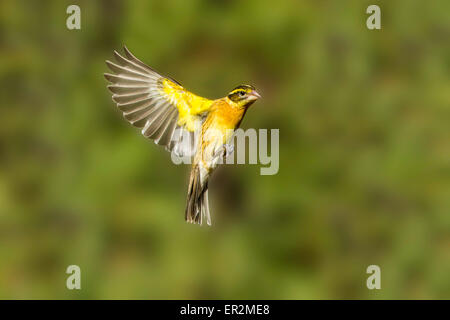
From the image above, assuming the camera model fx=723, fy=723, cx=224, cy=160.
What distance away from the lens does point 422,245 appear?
4.38 m

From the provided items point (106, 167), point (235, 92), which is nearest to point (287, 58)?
point (106, 167)

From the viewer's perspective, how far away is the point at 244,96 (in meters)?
1.43

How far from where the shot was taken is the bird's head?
1.37 metres

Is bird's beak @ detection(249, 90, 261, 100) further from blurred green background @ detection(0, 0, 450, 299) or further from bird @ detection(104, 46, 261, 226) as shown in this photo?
blurred green background @ detection(0, 0, 450, 299)

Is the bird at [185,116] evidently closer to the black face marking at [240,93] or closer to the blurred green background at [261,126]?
the black face marking at [240,93]

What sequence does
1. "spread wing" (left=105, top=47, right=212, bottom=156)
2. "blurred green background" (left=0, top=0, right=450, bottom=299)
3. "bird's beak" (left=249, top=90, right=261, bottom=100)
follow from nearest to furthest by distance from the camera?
"bird's beak" (left=249, top=90, right=261, bottom=100) → "spread wing" (left=105, top=47, right=212, bottom=156) → "blurred green background" (left=0, top=0, right=450, bottom=299)

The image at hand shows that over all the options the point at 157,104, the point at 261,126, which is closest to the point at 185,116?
the point at 157,104

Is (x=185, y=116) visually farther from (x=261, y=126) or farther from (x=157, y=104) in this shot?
(x=261, y=126)

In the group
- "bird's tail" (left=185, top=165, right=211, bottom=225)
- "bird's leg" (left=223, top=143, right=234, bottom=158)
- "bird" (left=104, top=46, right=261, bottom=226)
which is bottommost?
"bird's tail" (left=185, top=165, right=211, bottom=225)

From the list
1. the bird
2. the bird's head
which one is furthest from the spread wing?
the bird's head

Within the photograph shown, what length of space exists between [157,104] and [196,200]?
25 centimetres

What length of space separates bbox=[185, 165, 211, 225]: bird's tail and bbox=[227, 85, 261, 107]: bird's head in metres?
0.17

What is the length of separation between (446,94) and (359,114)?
0.58 m

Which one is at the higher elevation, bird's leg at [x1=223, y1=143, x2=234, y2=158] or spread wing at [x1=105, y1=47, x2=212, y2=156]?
spread wing at [x1=105, y1=47, x2=212, y2=156]
